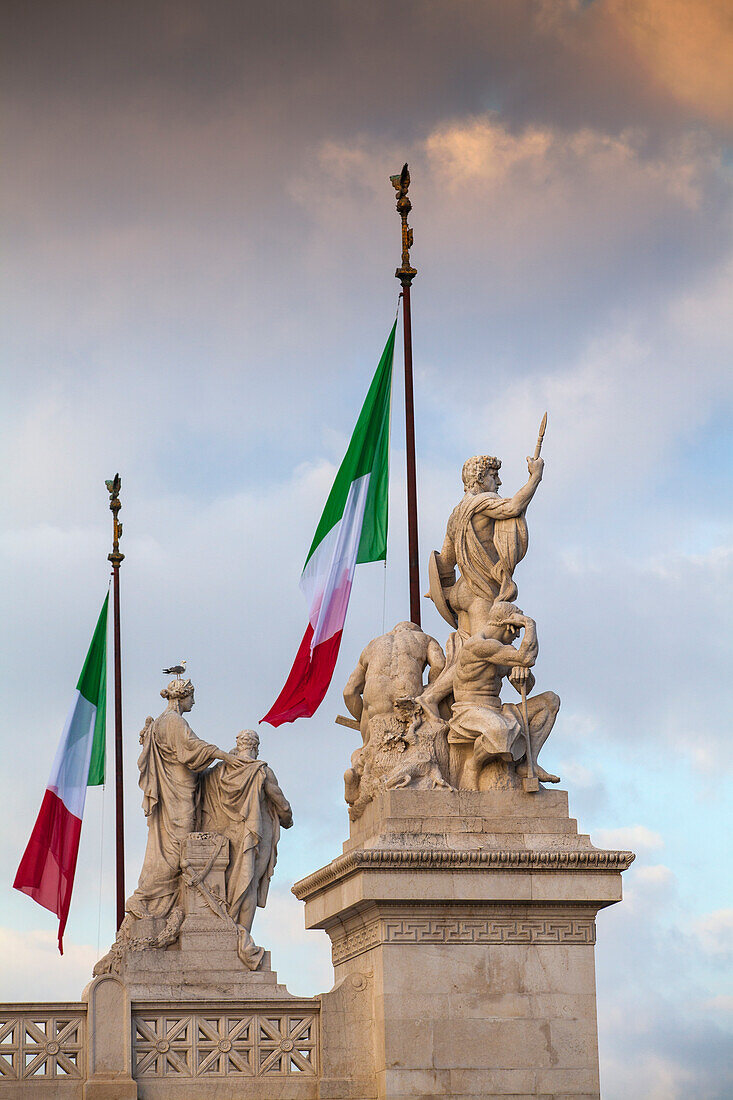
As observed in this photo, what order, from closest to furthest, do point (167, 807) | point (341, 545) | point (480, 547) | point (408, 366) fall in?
point (480, 547), point (167, 807), point (341, 545), point (408, 366)

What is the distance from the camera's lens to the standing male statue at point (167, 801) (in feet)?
71.7

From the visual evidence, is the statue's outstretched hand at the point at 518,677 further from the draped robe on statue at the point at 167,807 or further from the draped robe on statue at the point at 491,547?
the draped robe on statue at the point at 167,807

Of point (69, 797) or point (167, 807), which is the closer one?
point (167, 807)

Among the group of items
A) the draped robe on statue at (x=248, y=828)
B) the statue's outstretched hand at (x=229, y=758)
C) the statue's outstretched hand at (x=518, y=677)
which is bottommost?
the draped robe on statue at (x=248, y=828)

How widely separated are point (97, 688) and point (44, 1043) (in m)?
12.2

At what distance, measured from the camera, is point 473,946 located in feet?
63.3

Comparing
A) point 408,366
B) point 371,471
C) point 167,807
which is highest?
point 408,366

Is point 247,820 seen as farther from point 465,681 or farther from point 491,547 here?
point 491,547

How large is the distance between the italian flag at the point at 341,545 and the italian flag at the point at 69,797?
23.5 feet

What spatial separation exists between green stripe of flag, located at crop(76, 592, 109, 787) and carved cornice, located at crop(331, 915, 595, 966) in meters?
11.0

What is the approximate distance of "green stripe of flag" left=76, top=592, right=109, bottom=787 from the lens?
99.0 feet

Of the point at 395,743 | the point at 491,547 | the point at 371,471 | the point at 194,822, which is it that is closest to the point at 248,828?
the point at 194,822

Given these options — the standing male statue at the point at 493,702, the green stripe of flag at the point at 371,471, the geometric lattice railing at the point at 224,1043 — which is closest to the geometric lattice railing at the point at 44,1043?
the geometric lattice railing at the point at 224,1043

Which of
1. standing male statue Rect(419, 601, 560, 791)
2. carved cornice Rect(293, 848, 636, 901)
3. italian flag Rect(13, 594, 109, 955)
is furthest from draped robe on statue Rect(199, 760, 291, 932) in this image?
italian flag Rect(13, 594, 109, 955)
